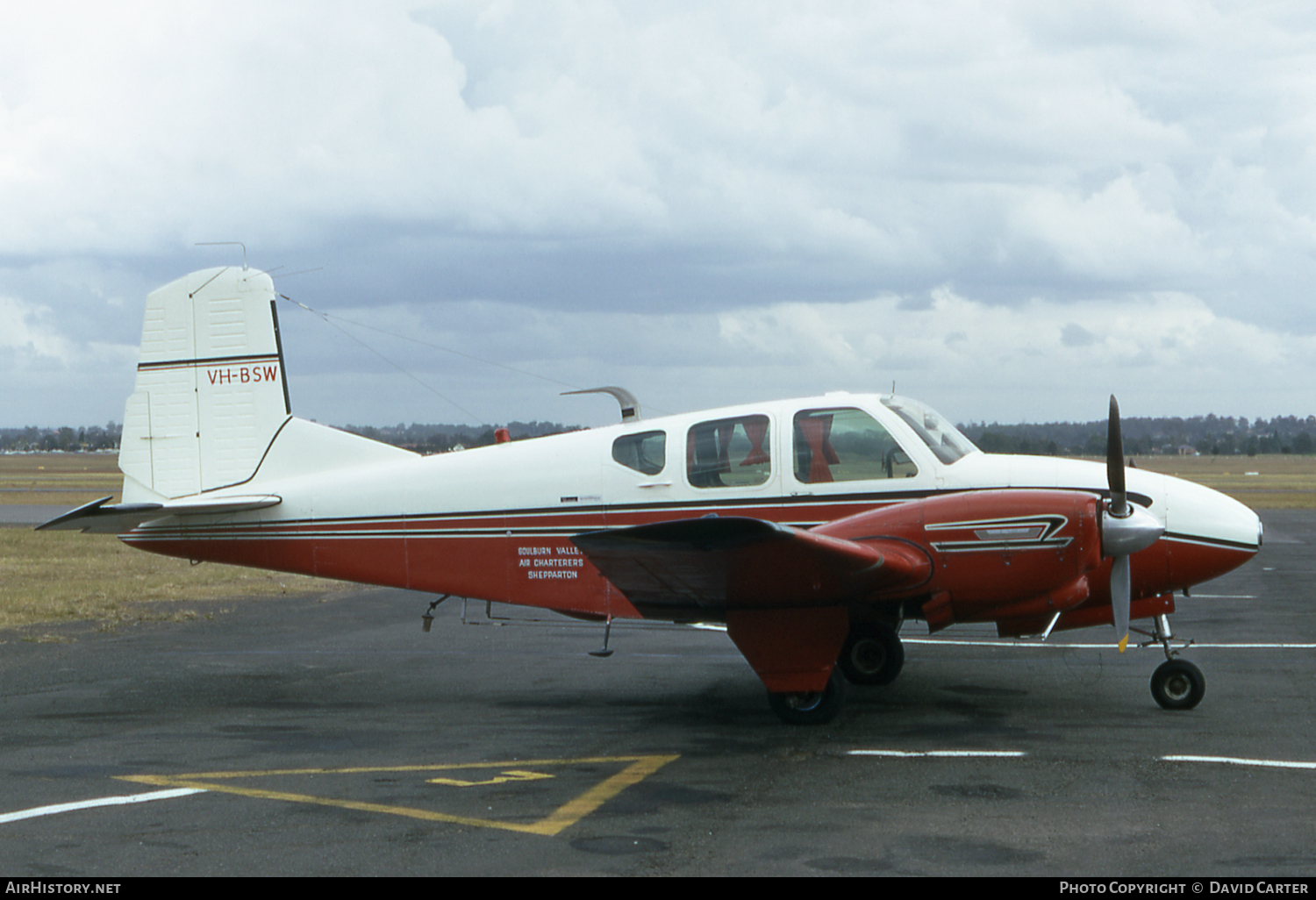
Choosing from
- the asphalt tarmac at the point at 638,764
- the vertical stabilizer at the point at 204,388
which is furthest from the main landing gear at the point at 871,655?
the vertical stabilizer at the point at 204,388

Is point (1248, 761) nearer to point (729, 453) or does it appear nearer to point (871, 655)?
point (871, 655)

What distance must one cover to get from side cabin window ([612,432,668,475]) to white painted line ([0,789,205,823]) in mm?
4529

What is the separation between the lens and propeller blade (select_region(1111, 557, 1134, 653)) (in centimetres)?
896

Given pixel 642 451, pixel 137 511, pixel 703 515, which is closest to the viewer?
pixel 703 515

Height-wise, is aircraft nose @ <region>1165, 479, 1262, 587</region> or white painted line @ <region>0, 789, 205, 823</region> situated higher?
aircraft nose @ <region>1165, 479, 1262, 587</region>

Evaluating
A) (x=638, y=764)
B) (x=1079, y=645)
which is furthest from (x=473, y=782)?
(x=1079, y=645)

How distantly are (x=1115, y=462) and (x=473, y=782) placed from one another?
5.32m

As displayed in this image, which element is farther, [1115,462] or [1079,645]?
[1079,645]

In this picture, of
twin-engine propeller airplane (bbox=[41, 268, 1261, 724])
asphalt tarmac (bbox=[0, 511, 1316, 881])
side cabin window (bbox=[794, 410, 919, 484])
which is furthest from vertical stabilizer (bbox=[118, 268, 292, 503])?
side cabin window (bbox=[794, 410, 919, 484])

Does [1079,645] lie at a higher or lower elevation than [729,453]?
lower

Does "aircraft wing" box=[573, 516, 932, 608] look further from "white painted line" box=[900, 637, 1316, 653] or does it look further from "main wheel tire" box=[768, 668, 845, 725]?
"white painted line" box=[900, 637, 1316, 653]

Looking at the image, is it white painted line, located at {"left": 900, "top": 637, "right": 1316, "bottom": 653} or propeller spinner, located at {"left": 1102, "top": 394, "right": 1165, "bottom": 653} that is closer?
propeller spinner, located at {"left": 1102, "top": 394, "right": 1165, "bottom": 653}

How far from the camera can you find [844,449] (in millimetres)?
9781
